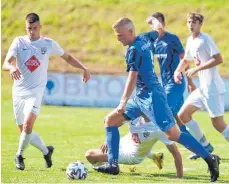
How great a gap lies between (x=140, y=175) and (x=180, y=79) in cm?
216

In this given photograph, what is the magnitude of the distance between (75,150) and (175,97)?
232 cm

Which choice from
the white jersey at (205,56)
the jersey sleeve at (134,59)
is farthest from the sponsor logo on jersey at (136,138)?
the white jersey at (205,56)

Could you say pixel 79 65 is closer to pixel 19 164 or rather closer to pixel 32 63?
pixel 32 63

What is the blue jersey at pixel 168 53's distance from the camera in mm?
13930

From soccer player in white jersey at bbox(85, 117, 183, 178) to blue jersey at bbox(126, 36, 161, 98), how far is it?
1.76 feet

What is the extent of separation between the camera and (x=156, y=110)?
11.0 meters

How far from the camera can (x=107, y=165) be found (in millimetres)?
11406

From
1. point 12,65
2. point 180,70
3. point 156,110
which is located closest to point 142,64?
point 156,110

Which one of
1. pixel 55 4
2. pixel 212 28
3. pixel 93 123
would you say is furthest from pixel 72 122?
pixel 55 4

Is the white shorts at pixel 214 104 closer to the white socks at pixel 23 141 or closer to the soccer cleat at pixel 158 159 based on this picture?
the soccer cleat at pixel 158 159

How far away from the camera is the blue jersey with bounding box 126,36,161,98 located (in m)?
10.9

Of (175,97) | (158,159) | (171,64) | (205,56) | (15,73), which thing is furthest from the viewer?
(171,64)

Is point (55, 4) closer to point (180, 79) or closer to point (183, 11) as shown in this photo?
point (183, 11)

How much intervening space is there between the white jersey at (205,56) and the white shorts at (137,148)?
172 centimetres
